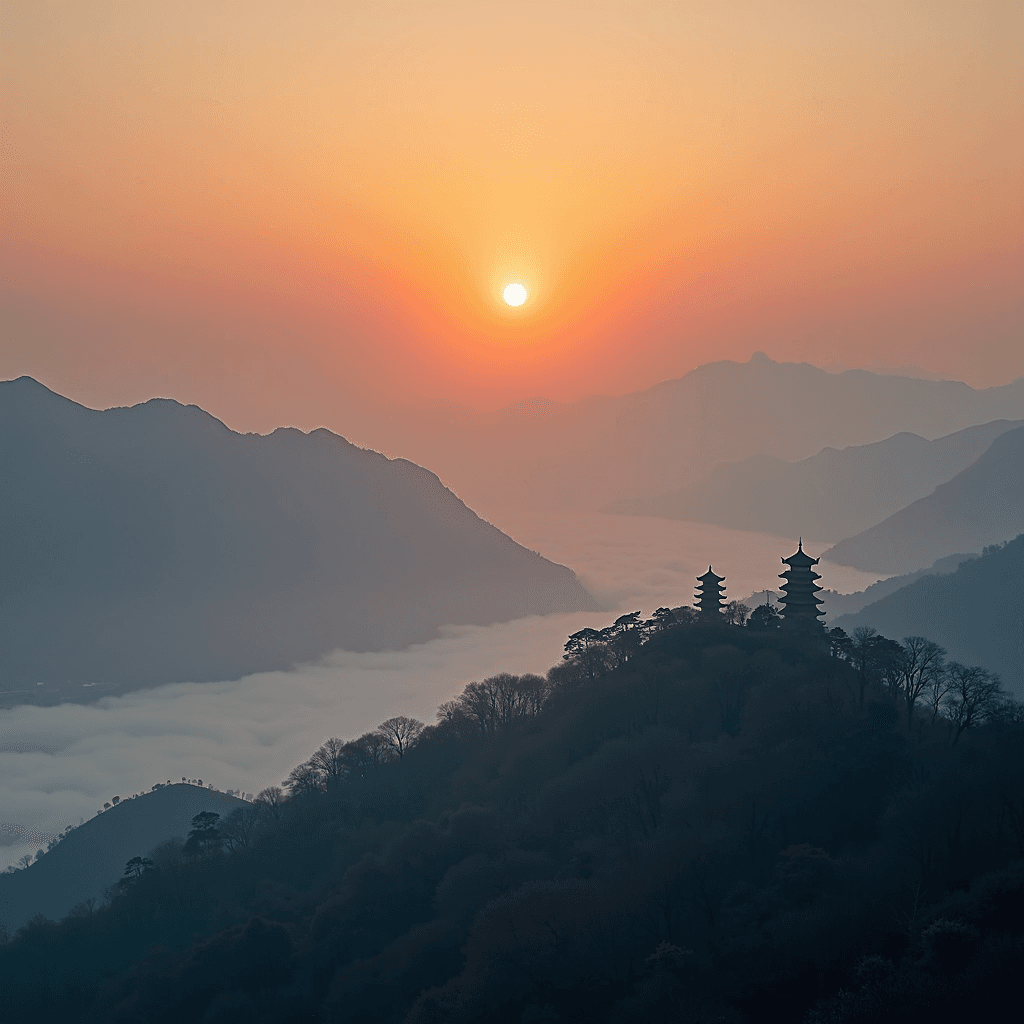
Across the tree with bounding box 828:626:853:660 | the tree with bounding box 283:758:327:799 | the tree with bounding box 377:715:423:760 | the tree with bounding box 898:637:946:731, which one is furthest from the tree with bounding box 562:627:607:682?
the tree with bounding box 283:758:327:799

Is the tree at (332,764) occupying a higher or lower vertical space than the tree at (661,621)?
lower

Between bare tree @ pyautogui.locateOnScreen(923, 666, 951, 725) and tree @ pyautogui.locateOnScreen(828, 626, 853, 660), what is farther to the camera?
tree @ pyautogui.locateOnScreen(828, 626, 853, 660)

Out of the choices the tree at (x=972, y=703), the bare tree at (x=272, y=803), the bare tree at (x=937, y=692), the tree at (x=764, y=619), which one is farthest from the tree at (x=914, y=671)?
the bare tree at (x=272, y=803)

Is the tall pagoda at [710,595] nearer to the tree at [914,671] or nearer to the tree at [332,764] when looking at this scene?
the tree at [914,671]

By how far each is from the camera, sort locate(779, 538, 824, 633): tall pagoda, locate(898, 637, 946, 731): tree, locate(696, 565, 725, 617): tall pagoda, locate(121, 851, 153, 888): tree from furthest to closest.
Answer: locate(696, 565, 725, 617): tall pagoda → locate(779, 538, 824, 633): tall pagoda → locate(121, 851, 153, 888): tree → locate(898, 637, 946, 731): tree

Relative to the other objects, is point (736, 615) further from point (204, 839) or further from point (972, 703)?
point (204, 839)

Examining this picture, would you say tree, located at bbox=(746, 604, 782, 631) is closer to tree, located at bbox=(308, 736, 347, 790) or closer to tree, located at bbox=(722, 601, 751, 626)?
tree, located at bbox=(722, 601, 751, 626)

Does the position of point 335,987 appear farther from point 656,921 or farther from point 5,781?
point 5,781
